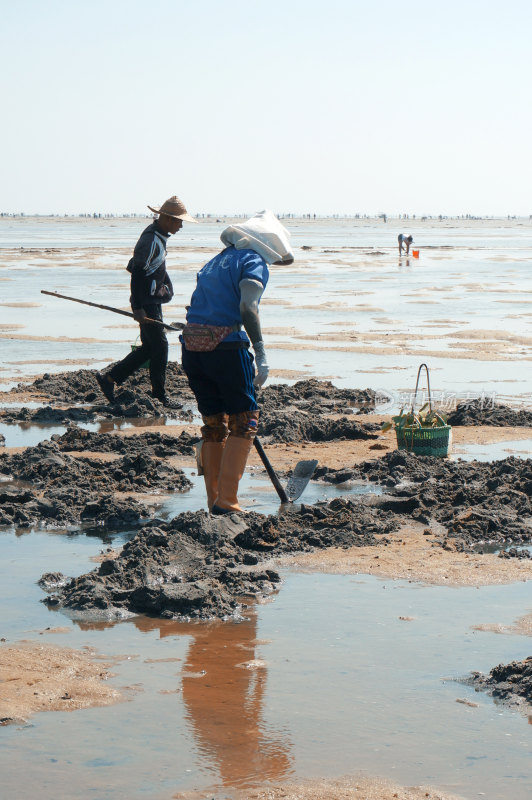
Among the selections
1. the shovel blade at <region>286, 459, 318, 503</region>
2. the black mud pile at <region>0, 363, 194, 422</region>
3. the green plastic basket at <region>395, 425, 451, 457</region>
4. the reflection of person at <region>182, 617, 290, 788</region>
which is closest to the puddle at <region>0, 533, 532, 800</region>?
the reflection of person at <region>182, 617, 290, 788</region>

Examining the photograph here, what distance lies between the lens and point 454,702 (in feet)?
13.9

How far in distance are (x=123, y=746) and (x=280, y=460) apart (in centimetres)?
530

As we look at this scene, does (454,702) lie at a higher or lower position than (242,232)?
lower

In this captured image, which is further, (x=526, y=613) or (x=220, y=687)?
(x=526, y=613)

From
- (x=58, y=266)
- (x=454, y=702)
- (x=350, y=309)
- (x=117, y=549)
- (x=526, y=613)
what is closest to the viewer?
(x=454, y=702)

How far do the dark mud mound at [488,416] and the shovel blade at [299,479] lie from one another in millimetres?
3430

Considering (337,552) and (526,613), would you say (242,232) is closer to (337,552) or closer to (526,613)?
(337,552)

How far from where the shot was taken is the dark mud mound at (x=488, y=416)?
10727 millimetres

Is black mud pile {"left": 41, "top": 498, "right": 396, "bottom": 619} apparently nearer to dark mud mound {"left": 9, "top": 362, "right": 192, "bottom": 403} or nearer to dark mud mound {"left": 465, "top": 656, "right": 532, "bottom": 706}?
dark mud mound {"left": 465, "top": 656, "right": 532, "bottom": 706}

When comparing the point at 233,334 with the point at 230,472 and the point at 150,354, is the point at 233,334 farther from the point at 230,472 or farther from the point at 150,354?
the point at 150,354

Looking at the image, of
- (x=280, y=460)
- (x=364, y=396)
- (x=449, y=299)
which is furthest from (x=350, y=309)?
(x=280, y=460)

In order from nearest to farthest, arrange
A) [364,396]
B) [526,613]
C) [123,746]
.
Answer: [123,746], [526,613], [364,396]

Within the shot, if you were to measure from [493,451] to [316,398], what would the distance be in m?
2.91

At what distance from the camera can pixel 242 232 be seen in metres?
6.50
